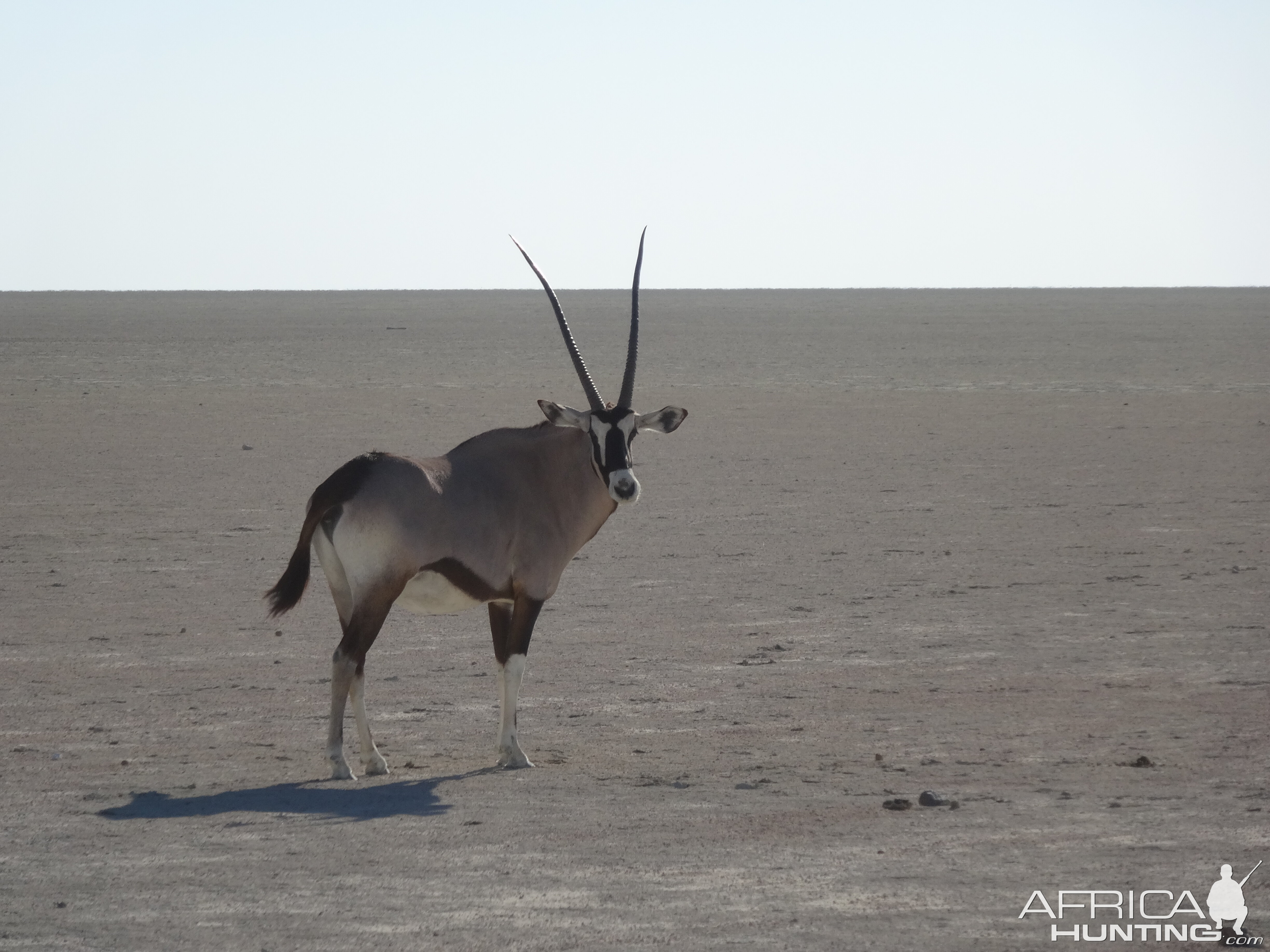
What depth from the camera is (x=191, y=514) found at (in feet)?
61.6

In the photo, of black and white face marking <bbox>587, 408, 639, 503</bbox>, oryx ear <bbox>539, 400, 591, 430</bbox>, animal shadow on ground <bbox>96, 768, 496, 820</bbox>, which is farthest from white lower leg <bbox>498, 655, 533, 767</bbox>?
oryx ear <bbox>539, 400, 591, 430</bbox>

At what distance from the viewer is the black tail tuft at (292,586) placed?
868cm

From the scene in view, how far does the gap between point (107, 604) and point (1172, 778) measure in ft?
28.7

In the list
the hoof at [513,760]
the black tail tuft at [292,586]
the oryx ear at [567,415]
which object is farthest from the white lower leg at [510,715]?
the oryx ear at [567,415]

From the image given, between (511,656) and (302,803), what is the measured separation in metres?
1.52

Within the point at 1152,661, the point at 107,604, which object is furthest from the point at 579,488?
the point at 107,604

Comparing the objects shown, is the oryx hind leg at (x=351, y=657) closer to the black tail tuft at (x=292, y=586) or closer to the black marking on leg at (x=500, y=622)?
the black tail tuft at (x=292, y=586)

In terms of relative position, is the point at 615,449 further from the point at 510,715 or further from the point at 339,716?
the point at 339,716

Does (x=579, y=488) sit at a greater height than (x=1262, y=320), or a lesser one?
lesser

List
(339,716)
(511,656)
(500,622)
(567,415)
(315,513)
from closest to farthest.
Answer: (339,716) < (315,513) < (511,656) < (567,415) < (500,622)

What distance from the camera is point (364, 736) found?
8.62m

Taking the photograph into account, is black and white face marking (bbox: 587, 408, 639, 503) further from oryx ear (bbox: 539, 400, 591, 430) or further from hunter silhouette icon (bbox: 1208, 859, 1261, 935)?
hunter silhouette icon (bbox: 1208, 859, 1261, 935)

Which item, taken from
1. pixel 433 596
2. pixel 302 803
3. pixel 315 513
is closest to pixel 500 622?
pixel 433 596

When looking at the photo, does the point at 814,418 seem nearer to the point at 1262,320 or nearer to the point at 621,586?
the point at 621,586
